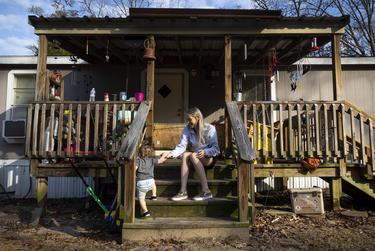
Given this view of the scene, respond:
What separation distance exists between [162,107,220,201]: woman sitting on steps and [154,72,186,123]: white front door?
3831 mm

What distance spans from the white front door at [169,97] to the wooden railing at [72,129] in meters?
2.83

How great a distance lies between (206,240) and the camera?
15.2 ft

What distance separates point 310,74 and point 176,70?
10.5 feet

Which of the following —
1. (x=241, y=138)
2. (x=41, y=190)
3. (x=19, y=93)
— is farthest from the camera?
(x=19, y=93)

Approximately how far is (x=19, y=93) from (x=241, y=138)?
6.51 meters

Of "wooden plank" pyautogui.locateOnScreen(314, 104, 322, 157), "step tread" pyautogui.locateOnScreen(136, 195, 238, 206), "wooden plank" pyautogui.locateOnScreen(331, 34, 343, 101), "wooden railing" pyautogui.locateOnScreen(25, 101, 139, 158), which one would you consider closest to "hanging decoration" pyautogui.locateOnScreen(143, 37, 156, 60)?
"wooden railing" pyautogui.locateOnScreen(25, 101, 139, 158)

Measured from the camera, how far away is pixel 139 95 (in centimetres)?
779

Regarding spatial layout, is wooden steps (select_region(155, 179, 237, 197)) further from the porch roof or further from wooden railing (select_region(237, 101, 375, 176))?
the porch roof

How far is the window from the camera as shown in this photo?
31.1ft

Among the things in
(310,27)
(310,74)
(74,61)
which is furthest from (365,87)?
(74,61)

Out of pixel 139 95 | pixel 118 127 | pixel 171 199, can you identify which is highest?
pixel 139 95

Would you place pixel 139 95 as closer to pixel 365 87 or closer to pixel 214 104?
pixel 214 104

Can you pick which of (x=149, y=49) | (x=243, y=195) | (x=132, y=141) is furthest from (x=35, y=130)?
(x=243, y=195)

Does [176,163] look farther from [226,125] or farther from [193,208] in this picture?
[193,208]
